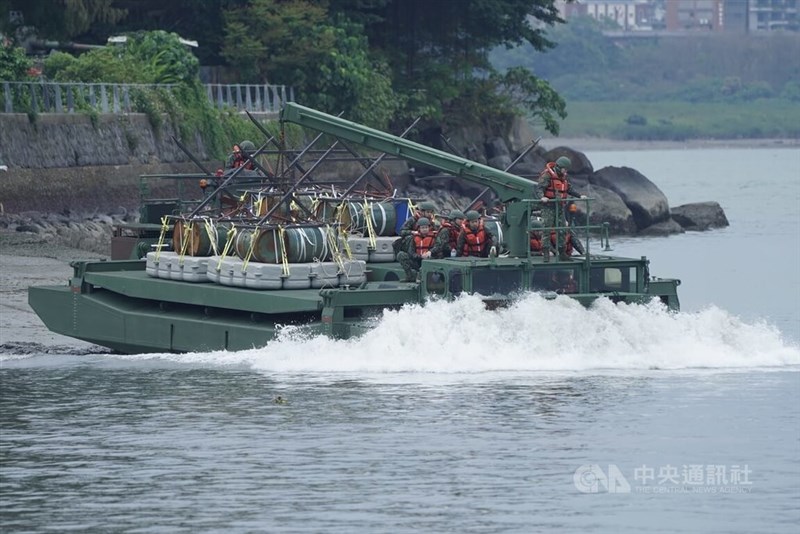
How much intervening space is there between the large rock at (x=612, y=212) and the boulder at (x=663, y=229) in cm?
55

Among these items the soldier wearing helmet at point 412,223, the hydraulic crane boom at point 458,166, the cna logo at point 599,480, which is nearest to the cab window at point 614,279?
the hydraulic crane boom at point 458,166

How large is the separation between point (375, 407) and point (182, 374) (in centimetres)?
438

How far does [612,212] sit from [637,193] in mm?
3189

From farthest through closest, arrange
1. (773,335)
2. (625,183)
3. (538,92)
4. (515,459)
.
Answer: (538,92), (625,183), (773,335), (515,459)

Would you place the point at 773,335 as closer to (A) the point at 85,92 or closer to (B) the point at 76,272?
(B) the point at 76,272

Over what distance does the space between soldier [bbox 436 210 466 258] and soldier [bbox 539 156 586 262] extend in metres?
1.35

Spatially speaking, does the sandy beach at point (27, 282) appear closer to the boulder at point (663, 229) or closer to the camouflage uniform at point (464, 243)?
the camouflage uniform at point (464, 243)

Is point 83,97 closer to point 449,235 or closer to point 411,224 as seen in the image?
point 411,224

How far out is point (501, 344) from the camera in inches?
1312

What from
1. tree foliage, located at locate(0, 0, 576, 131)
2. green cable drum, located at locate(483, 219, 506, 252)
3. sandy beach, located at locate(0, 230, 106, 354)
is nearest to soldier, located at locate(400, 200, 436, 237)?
green cable drum, located at locate(483, 219, 506, 252)

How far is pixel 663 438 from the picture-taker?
2800cm

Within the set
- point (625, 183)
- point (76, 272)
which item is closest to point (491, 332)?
point (76, 272)

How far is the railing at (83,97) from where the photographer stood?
59656 mm

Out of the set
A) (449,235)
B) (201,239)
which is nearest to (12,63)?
(201,239)
